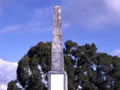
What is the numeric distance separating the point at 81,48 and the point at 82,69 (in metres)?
2.87

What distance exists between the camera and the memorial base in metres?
17.5

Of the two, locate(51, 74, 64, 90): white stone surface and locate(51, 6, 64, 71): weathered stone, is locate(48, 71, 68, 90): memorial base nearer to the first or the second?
locate(51, 74, 64, 90): white stone surface

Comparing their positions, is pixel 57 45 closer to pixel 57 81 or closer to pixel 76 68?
pixel 57 81

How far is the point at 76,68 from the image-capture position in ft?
113

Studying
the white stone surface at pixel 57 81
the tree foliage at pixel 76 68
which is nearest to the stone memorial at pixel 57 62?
the white stone surface at pixel 57 81

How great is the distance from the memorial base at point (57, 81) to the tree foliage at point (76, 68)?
14.0 metres

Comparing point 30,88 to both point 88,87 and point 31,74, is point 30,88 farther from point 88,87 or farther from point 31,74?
point 88,87

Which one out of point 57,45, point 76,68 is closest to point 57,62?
point 57,45

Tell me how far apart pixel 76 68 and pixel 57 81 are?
17.0 metres

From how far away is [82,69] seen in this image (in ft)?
111

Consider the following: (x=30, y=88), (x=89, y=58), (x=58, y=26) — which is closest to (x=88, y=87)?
(x=89, y=58)

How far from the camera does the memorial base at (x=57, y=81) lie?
689 inches

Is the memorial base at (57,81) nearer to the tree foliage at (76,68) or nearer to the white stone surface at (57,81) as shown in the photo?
the white stone surface at (57,81)

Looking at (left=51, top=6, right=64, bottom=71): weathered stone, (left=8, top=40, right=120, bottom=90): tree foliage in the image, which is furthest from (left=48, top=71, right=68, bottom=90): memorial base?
(left=8, top=40, right=120, bottom=90): tree foliage
